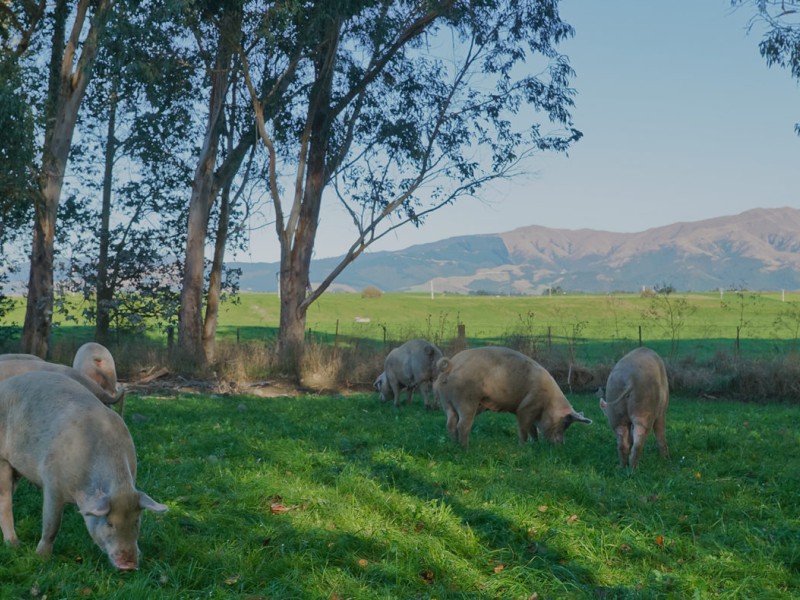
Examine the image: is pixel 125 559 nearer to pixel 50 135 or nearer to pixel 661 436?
pixel 661 436

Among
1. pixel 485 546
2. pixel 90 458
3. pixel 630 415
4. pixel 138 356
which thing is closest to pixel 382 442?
pixel 630 415

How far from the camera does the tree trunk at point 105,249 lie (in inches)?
1156

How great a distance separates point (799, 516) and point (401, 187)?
66.3ft

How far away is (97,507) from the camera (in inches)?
222

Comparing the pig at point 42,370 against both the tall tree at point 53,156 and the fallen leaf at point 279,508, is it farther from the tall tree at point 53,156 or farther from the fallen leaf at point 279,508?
the tall tree at point 53,156

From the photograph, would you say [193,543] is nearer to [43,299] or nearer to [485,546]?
[485,546]

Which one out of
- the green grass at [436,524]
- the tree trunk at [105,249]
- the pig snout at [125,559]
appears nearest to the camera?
the pig snout at [125,559]

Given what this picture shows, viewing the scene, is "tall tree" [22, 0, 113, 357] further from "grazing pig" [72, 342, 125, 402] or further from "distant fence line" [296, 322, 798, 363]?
"grazing pig" [72, 342, 125, 402]

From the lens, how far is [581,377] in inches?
871

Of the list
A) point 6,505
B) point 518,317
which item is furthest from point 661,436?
point 518,317

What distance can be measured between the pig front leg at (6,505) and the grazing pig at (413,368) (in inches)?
421

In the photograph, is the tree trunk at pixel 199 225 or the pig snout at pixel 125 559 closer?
the pig snout at pixel 125 559

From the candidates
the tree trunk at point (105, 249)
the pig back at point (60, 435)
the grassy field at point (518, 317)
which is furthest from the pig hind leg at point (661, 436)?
the grassy field at point (518, 317)

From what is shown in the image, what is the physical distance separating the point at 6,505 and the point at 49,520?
2.34 ft
